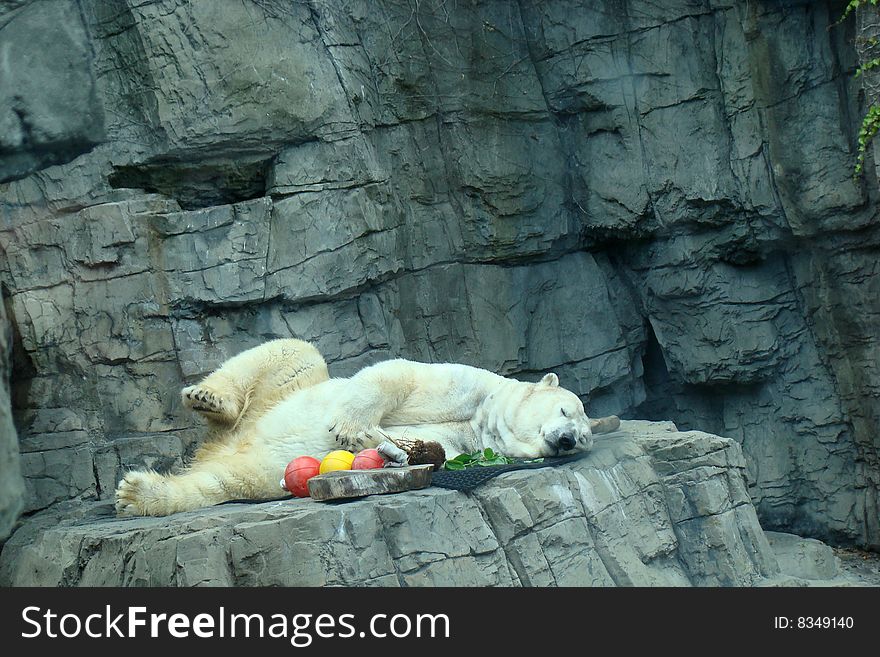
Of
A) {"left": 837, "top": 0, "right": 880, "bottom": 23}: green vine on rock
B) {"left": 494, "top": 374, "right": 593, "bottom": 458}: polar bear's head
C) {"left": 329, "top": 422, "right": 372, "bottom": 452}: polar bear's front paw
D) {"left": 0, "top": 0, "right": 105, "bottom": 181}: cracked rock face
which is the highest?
{"left": 837, "top": 0, "right": 880, "bottom": 23}: green vine on rock

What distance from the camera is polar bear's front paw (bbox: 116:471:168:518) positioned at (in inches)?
184

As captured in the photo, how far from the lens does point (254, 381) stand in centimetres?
530

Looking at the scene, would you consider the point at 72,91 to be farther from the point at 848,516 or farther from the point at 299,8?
the point at 848,516

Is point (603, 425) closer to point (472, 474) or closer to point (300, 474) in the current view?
point (472, 474)

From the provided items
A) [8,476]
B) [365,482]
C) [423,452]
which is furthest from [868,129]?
[8,476]

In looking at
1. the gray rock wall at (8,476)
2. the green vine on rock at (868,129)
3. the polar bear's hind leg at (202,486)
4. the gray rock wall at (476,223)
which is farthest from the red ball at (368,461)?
the green vine on rock at (868,129)

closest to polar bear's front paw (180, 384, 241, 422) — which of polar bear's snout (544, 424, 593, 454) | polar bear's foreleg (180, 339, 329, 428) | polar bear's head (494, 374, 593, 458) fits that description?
polar bear's foreleg (180, 339, 329, 428)

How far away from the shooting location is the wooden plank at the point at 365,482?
163 inches

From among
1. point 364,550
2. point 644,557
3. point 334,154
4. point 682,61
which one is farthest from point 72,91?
point 682,61

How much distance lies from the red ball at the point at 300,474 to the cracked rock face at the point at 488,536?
0.26m

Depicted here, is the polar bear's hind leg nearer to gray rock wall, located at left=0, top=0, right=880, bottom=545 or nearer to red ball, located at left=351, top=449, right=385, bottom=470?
red ball, located at left=351, top=449, right=385, bottom=470

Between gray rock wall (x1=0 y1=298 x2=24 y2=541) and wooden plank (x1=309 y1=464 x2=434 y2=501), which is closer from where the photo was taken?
gray rock wall (x1=0 y1=298 x2=24 y2=541)

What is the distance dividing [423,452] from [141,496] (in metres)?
1.32

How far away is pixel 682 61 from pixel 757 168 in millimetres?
1055
